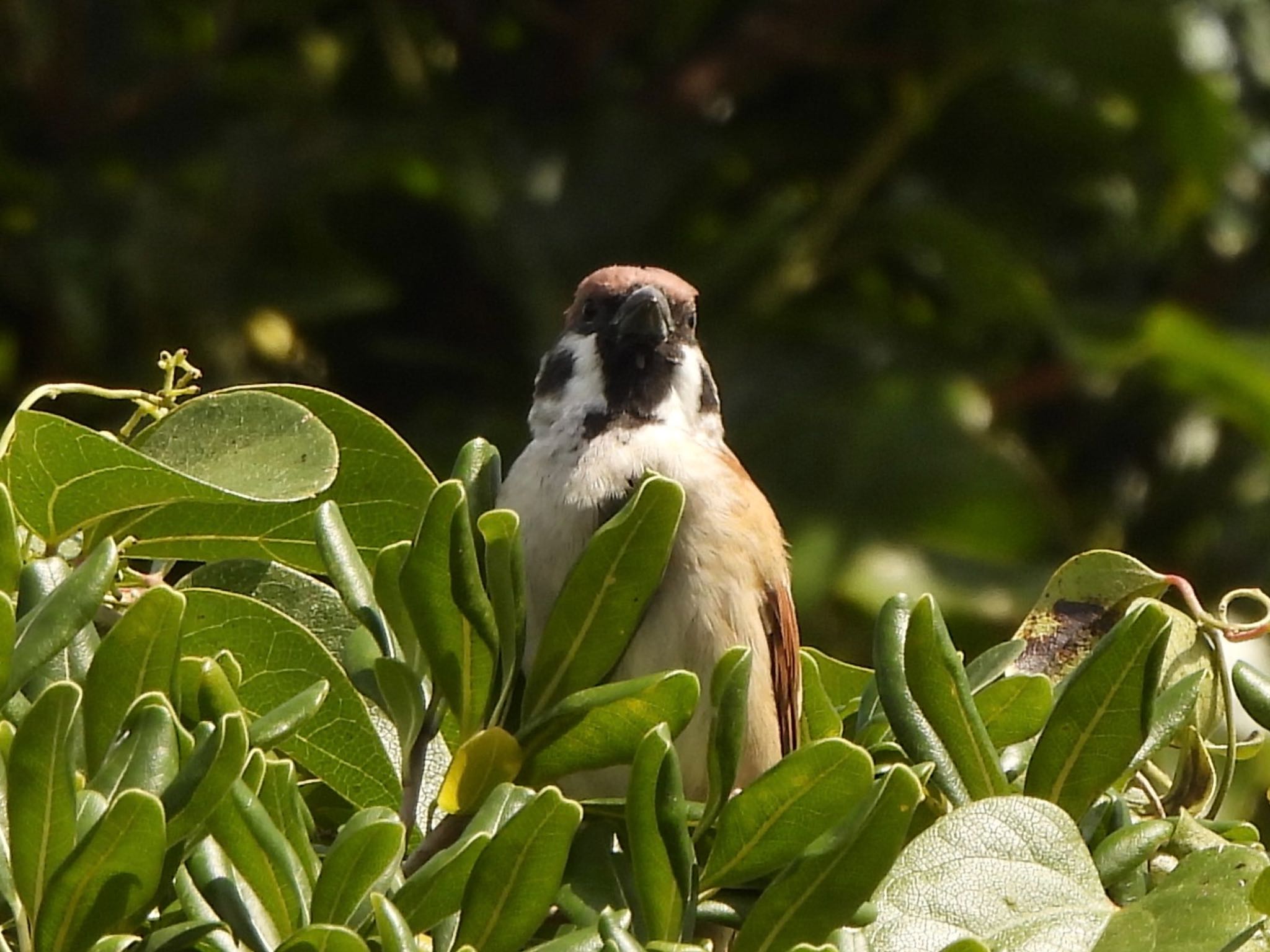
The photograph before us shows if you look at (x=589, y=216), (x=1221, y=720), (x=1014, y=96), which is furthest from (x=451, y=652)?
(x=1014, y=96)

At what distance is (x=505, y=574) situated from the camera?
1.43 meters

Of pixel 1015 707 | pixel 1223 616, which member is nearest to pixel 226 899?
pixel 1015 707

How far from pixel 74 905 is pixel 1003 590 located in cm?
395

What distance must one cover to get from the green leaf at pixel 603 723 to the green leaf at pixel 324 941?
0.89 ft

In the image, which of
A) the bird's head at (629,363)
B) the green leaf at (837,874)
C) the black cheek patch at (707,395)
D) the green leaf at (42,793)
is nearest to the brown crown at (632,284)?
the bird's head at (629,363)

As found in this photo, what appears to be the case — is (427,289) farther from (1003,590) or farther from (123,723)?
(123,723)

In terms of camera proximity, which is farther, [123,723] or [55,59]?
[55,59]

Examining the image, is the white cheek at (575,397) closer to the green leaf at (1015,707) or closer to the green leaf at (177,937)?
the green leaf at (1015,707)

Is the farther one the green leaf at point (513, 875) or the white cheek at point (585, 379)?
the white cheek at point (585, 379)

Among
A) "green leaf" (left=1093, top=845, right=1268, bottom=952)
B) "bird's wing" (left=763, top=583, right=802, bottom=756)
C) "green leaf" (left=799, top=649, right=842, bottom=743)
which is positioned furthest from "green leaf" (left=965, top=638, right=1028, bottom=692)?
"bird's wing" (left=763, top=583, right=802, bottom=756)

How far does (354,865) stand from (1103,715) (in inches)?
21.3

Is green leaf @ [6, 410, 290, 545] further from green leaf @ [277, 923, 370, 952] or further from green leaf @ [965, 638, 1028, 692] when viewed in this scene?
green leaf @ [965, 638, 1028, 692]

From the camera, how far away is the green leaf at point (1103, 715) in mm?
1419

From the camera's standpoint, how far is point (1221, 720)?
1.70 meters
